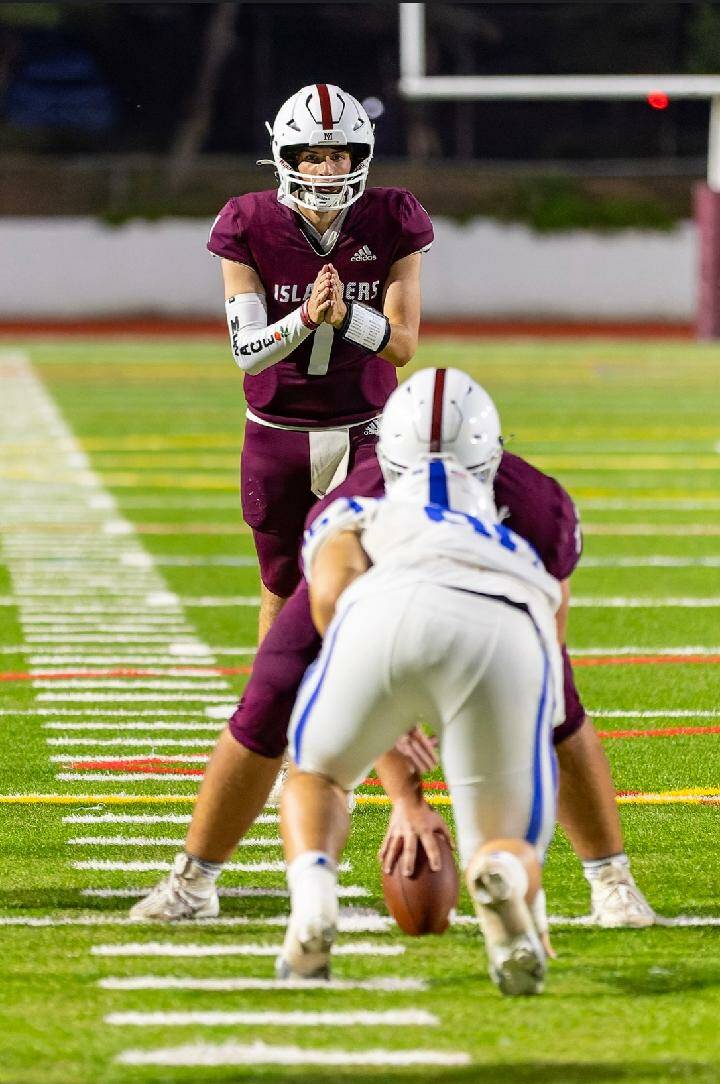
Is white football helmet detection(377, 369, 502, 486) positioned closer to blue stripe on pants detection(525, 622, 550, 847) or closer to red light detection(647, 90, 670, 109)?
blue stripe on pants detection(525, 622, 550, 847)

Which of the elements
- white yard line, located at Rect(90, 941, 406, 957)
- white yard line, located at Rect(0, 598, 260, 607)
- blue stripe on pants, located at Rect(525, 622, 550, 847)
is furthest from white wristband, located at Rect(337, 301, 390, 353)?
white yard line, located at Rect(0, 598, 260, 607)

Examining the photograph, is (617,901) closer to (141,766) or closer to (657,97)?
(141,766)

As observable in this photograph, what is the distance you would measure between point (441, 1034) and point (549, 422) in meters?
15.4

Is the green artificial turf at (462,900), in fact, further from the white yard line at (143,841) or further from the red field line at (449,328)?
the red field line at (449,328)

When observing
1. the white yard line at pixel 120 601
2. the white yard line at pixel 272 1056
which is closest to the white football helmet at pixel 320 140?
the white yard line at pixel 272 1056

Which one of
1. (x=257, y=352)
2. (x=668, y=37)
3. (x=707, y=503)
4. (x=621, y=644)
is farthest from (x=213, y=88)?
(x=257, y=352)

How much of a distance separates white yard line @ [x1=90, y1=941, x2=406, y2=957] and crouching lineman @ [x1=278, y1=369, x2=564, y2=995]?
460 mm

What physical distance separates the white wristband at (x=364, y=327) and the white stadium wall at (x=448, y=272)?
32037 millimetres

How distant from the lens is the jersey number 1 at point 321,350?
18.9 feet

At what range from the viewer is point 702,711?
284 inches

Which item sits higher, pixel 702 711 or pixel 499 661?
pixel 499 661

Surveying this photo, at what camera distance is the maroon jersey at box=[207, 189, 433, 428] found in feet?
18.9

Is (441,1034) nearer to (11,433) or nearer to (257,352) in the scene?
(257,352)

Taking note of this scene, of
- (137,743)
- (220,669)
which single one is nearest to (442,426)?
(137,743)
